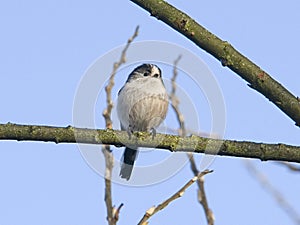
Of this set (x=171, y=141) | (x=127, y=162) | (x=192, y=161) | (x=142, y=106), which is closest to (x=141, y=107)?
(x=142, y=106)

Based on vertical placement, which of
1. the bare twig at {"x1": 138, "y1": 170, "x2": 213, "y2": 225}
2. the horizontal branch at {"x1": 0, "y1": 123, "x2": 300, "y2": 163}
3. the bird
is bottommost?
the bare twig at {"x1": 138, "y1": 170, "x2": 213, "y2": 225}

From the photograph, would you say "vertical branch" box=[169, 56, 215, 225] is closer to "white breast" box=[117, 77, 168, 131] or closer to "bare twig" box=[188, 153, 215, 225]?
"bare twig" box=[188, 153, 215, 225]

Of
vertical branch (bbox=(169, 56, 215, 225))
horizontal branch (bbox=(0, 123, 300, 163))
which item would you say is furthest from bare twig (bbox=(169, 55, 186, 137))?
horizontal branch (bbox=(0, 123, 300, 163))

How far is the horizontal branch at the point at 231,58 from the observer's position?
2887 millimetres

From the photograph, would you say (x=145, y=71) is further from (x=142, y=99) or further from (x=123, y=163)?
(x=123, y=163)

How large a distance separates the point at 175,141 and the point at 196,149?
0.44ft

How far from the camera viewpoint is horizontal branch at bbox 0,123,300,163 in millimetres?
2855

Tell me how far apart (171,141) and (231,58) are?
20.9 inches

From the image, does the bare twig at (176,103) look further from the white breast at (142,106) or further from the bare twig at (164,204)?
the white breast at (142,106)

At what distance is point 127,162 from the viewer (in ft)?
19.2

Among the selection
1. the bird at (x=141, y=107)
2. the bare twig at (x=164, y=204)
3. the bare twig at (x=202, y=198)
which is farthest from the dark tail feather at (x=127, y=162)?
the bare twig at (x=164, y=204)

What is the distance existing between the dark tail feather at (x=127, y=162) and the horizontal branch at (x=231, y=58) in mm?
2398

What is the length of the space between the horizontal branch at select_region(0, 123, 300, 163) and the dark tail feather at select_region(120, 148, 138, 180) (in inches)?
82.9

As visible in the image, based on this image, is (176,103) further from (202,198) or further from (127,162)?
(127,162)
